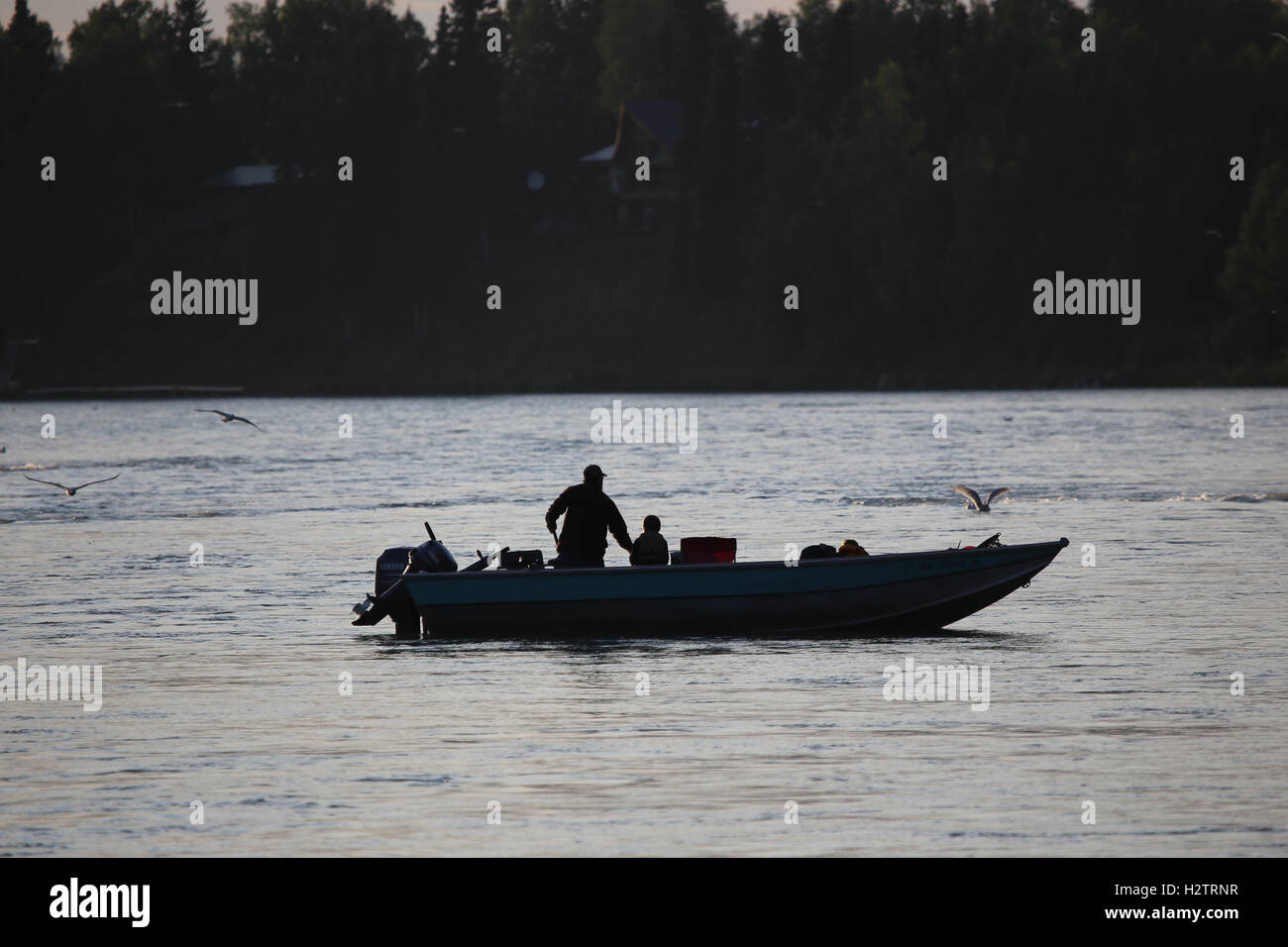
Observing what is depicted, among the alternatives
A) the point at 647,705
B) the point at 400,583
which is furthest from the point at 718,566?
the point at 647,705

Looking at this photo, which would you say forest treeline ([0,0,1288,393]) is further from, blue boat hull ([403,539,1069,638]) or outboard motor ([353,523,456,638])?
outboard motor ([353,523,456,638])

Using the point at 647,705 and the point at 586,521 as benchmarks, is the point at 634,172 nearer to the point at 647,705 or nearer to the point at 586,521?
the point at 586,521

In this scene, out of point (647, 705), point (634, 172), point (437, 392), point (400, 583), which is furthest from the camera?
point (634, 172)

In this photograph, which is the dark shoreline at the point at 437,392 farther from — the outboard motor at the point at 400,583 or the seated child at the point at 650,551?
the outboard motor at the point at 400,583

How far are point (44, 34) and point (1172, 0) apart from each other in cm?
7891

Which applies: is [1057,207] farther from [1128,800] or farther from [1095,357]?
[1128,800]

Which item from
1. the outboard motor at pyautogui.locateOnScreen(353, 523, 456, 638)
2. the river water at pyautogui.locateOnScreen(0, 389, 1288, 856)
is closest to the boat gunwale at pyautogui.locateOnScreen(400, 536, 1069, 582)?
the outboard motor at pyautogui.locateOnScreen(353, 523, 456, 638)

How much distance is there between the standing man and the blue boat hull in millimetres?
355

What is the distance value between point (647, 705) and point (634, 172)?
121 meters

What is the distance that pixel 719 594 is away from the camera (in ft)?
81.3

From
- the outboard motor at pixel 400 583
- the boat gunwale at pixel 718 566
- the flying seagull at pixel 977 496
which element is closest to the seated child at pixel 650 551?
the boat gunwale at pixel 718 566

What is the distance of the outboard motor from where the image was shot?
2500cm

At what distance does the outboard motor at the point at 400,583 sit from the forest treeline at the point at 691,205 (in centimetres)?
7997
